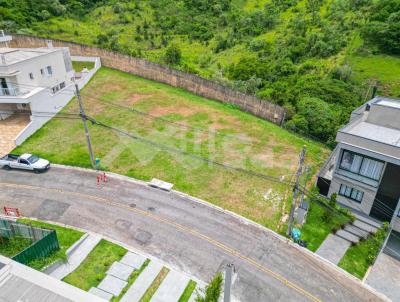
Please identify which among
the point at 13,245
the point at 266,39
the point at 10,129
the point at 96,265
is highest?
the point at 266,39

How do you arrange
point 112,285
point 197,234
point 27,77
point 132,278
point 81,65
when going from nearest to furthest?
point 112,285 → point 132,278 → point 197,234 → point 27,77 → point 81,65

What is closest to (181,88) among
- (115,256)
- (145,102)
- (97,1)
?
(145,102)

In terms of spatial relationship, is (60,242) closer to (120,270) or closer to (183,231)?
(120,270)

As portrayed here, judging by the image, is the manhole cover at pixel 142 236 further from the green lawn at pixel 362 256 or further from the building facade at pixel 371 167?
the building facade at pixel 371 167

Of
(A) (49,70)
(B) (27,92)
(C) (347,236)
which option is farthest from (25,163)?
(C) (347,236)

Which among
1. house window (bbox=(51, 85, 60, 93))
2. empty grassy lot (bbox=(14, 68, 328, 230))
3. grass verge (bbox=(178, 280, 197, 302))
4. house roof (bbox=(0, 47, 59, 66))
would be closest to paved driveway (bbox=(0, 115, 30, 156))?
empty grassy lot (bbox=(14, 68, 328, 230))

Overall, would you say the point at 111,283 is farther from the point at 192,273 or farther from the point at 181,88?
the point at 181,88

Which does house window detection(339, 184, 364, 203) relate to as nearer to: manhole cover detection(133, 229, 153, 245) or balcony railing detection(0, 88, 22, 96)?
manhole cover detection(133, 229, 153, 245)
